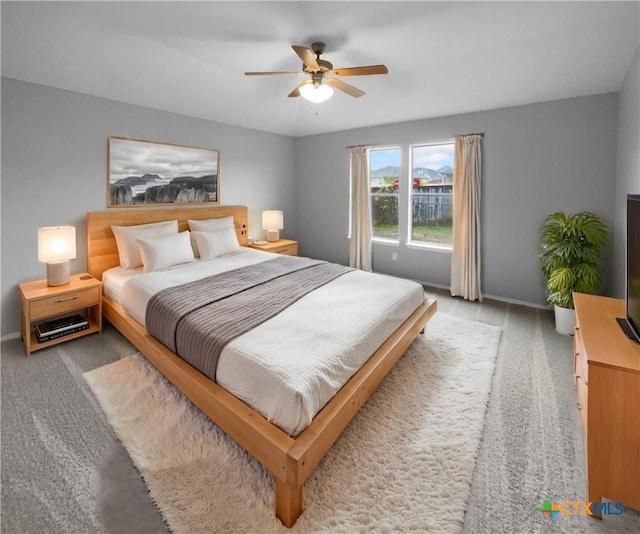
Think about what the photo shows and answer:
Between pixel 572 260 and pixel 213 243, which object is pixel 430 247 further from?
pixel 213 243

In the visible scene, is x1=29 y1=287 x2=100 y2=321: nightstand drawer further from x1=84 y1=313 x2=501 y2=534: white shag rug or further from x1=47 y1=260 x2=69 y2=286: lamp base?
x1=84 y1=313 x2=501 y2=534: white shag rug

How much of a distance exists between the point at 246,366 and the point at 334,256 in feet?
13.8

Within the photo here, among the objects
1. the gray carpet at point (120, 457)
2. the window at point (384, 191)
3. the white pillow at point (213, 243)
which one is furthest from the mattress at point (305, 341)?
the window at point (384, 191)

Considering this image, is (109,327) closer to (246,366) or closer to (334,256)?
(246,366)

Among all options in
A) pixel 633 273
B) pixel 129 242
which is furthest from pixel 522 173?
pixel 129 242

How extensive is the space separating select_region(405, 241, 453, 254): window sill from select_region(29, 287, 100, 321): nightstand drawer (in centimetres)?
405

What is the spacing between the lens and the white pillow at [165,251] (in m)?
3.42

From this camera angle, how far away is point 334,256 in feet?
19.2

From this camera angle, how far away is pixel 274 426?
1.60 metres

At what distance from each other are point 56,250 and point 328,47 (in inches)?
117

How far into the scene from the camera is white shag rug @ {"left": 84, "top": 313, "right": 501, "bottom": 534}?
1.49 meters

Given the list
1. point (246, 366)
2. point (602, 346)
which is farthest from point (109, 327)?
point (602, 346)

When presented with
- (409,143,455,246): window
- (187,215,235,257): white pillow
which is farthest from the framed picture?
(409,143,455,246): window

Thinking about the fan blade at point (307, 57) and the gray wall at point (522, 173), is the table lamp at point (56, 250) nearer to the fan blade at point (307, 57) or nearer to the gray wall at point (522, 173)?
the fan blade at point (307, 57)
